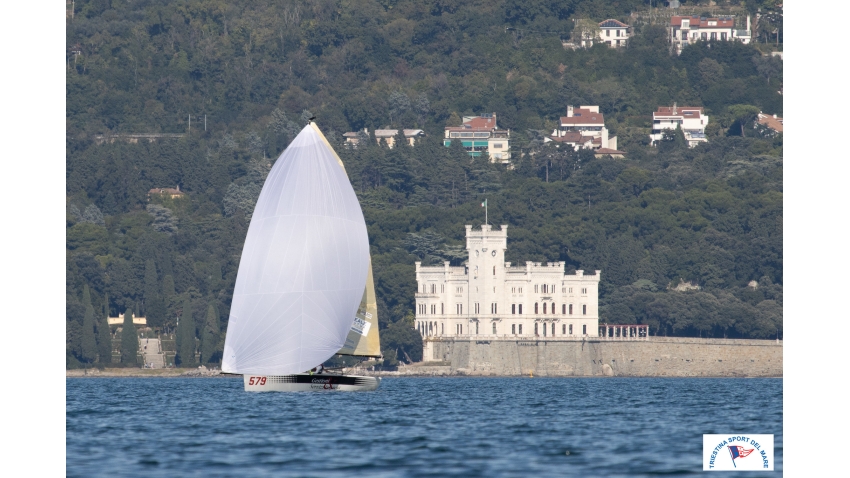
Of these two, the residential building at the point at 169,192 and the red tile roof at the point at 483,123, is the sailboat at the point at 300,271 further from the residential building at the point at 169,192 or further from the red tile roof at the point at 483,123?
the red tile roof at the point at 483,123

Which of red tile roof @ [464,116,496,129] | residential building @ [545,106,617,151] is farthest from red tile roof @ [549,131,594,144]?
red tile roof @ [464,116,496,129]

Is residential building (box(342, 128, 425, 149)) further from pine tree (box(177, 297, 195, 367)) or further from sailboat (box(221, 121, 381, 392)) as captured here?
sailboat (box(221, 121, 381, 392))

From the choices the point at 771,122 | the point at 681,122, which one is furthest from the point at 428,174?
the point at 771,122

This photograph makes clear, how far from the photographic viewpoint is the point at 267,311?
A: 4297 centimetres

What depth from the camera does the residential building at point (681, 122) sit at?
17250 cm

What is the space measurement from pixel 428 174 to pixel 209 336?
2134 inches

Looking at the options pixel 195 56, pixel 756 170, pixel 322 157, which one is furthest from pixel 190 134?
pixel 322 157

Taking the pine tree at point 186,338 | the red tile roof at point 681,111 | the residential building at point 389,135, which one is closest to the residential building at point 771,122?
the red tile roof at point 681,111

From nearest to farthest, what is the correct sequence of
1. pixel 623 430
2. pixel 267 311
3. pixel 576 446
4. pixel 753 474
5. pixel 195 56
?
pixel 753 474
pixel 576 446
pixel 623 430
pixel 267 311
pixel 195 56

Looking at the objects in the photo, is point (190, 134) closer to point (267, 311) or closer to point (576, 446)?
point (267, 311)

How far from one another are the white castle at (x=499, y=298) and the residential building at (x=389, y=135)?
55.1m

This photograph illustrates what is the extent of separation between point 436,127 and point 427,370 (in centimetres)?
7881

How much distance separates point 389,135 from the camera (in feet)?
574

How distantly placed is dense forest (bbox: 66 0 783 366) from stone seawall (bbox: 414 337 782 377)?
2579 millimetres
